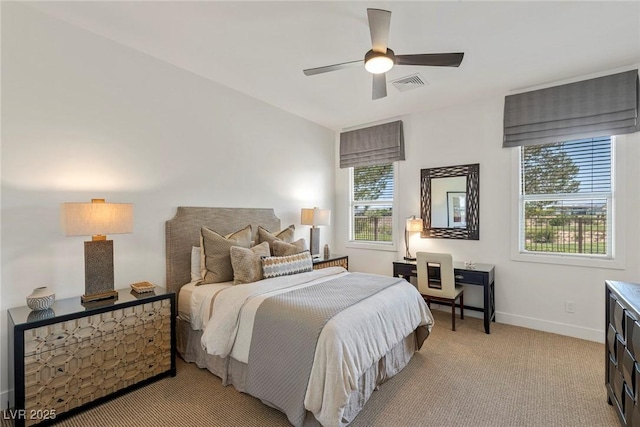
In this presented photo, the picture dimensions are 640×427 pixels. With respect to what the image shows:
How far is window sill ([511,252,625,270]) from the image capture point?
3068mm

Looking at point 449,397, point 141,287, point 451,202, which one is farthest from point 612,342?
point 141,287

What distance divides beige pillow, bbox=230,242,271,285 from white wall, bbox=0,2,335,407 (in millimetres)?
772

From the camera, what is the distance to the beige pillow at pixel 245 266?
2.74m

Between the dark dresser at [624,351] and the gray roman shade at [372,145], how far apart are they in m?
3.04

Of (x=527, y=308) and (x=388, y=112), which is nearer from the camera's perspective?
(x=527, y=308)

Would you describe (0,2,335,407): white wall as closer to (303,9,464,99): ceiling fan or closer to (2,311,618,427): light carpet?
(2,311,618,427): light carpet

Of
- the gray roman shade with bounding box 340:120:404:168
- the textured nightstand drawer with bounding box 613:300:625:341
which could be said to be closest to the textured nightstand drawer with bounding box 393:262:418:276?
the gray roman shade with bounding box 340:120:404:168

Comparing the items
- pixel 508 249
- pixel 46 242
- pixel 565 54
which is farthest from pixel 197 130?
pixel 508 249

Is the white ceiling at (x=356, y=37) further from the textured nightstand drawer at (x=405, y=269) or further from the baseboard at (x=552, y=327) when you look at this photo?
the baseboard at (x=552, y=327)

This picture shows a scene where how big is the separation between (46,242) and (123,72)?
159cm

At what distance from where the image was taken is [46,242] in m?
2.27

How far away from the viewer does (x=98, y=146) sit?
2537mm

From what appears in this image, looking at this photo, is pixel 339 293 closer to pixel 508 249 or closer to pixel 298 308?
→ pixel 298 308

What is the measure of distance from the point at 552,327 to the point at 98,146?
16.4 ft
